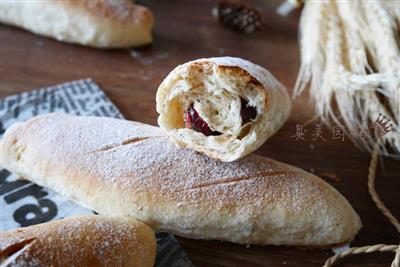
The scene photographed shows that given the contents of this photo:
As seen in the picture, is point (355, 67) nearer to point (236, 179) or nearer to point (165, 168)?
point (236, 179)

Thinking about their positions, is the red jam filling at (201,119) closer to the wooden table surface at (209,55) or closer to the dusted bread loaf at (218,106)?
the dusted bread loaf at (218,106)

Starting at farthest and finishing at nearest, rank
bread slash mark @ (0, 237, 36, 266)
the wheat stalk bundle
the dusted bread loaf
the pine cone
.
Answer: the pine cone < the wheat stalk bundle < the dusted bread loaf < bread slash mark @ (0, 237, 36, 266)

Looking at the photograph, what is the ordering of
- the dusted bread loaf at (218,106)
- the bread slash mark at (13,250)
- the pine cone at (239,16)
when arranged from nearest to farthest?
the bread slash mark at (13,250) → the dusted bread loaf at (218,106) → the pine cone at (239,16)

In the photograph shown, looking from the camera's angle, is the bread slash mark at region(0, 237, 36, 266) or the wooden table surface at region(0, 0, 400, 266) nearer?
the bread slash mark at region(0, 237, 36, 266)

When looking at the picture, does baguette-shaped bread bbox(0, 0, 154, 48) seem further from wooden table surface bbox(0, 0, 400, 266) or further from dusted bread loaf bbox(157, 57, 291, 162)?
dusted bread loaf bbox(157, 57, 291, 162)

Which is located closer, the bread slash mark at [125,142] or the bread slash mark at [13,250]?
the bread slash mark at [13,250]

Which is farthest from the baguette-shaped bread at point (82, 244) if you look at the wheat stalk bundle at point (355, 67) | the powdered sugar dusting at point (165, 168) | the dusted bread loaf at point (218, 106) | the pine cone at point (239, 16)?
the pine cone at point (239, 16)

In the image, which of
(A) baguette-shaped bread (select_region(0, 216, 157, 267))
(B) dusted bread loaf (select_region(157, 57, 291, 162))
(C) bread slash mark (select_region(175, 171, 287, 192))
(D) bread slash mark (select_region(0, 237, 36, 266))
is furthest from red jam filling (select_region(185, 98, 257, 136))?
(D) bread slash mark (select_region(0, 237, 36, 266))

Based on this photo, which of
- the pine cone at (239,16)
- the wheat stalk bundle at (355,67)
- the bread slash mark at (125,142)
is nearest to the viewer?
the bread slash mark at (125,142)
